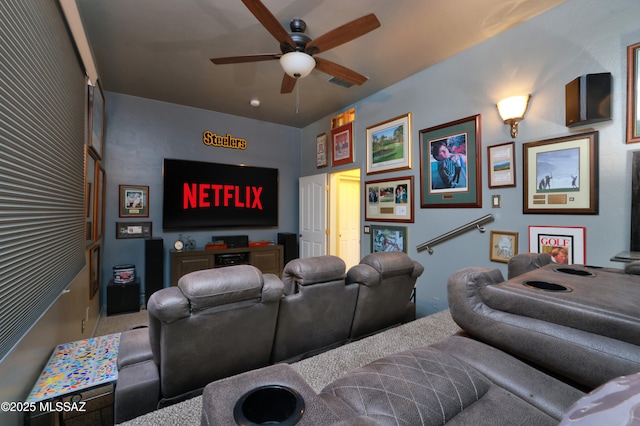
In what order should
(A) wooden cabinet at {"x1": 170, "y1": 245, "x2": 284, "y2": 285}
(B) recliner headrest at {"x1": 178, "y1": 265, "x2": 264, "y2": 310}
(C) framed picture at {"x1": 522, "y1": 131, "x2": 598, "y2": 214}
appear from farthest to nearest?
(A) wooden cabinet at {"x1": 170, "y1": 245, "x2": 284, "y2": 285} → (C) framed picture at {"x1": 522, "y1": 131, "x2": 598, "y2": 214} → (B) recliner headrest at {"x1": 178, "y1": 265, "x2": 264, "y2": 310}

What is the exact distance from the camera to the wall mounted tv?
14.4ft

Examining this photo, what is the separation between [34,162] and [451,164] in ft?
11.5

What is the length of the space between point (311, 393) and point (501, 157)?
2851mm

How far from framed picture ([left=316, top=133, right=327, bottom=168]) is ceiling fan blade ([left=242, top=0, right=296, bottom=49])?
270 centimetres

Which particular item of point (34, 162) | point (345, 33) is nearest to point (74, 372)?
point (34, 162)

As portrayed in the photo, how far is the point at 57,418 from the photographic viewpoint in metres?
1.62

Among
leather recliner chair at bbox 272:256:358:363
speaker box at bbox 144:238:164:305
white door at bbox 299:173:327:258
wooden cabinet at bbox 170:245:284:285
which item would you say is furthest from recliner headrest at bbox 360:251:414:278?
speaker box at bbox 144:238:164:305

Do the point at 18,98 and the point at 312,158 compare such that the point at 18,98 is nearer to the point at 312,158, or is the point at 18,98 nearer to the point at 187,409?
the point at 187,409

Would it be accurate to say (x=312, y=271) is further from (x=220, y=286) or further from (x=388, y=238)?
(x=388, y=238)

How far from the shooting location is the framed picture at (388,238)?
359 cm

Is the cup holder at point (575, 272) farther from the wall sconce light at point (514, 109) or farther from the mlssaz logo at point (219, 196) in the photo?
the mlssaz logo at point (219, 196)

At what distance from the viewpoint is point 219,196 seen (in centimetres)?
479

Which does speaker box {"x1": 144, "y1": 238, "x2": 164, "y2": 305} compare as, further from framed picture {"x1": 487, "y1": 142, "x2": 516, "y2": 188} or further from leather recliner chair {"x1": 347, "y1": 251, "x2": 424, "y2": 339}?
framed picture {"x1": 487, "y1": 142, "x2": 516, "y2": 188}

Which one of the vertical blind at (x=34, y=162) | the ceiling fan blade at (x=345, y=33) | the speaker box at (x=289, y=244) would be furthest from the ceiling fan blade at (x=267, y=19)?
the speaker box at (x=289, y=244)
